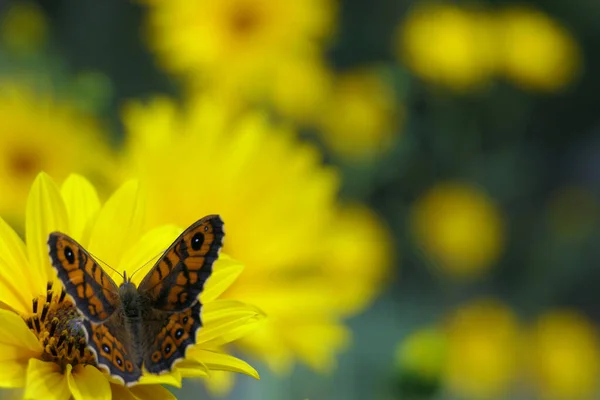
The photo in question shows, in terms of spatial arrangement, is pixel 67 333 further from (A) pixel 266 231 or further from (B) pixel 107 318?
(A) pixel 266 231

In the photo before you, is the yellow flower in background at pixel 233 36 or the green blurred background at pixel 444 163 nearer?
the yellow flower in background at pixel 233 36

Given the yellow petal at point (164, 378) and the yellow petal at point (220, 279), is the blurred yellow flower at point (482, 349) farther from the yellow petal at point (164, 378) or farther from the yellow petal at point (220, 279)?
the yellow petal at point (164, 378)

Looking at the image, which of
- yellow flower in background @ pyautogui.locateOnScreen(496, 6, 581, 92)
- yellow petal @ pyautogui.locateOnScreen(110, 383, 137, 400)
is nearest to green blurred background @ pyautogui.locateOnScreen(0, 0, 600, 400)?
yellow flower in background @ pyautogui.locateOnScreen(496, 6, 581, 92)

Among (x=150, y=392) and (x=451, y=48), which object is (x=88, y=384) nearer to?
(x=150, y=392)

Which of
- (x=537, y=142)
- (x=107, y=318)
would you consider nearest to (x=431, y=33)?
(x=537, y=142)

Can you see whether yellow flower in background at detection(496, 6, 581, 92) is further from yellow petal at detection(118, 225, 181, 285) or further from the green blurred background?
yellow petal at detection(118, 225, 181, 285)

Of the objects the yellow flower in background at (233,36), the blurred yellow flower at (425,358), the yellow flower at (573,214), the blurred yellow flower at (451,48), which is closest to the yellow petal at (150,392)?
the blurred yellow flower at (425,358)
